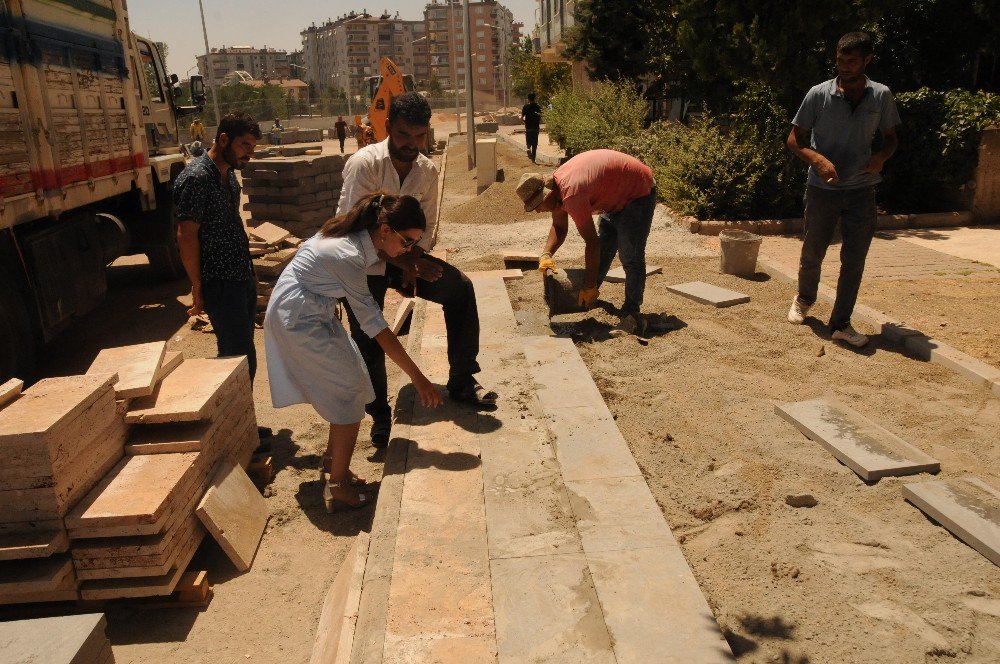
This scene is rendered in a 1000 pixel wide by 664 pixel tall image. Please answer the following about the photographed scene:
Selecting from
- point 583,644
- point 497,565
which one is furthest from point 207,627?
point 583,644

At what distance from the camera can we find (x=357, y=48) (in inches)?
6088

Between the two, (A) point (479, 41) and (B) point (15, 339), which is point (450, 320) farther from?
(A) point (479, 41)

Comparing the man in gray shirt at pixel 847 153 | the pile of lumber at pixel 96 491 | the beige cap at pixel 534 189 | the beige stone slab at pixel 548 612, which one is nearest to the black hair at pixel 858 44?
the man in gray shirt at pixel 847 153

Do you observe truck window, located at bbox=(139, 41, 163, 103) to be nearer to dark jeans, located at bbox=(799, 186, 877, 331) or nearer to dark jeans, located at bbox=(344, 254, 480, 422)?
dark jeans, located at bbox=(344, 254, 480, 422)

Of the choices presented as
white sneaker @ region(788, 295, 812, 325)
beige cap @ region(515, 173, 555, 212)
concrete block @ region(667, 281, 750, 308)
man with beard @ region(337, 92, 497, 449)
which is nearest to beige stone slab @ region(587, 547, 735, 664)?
man with beard @ region(337, 92, 497, 449)

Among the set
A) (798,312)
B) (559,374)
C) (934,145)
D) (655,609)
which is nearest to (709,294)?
(798,312)

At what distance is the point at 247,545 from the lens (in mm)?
3482

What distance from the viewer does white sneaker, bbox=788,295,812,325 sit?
569 cm

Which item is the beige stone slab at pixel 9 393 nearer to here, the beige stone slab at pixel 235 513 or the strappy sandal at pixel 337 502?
the beige stone slab at pixel 235 513

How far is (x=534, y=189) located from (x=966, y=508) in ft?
10.5

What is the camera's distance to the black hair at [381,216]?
3.32 meters

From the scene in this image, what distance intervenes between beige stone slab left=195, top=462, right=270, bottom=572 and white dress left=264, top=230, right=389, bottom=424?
50 centimetres

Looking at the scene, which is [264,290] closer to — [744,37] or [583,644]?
[583,644]

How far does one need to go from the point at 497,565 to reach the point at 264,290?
19.7ft
